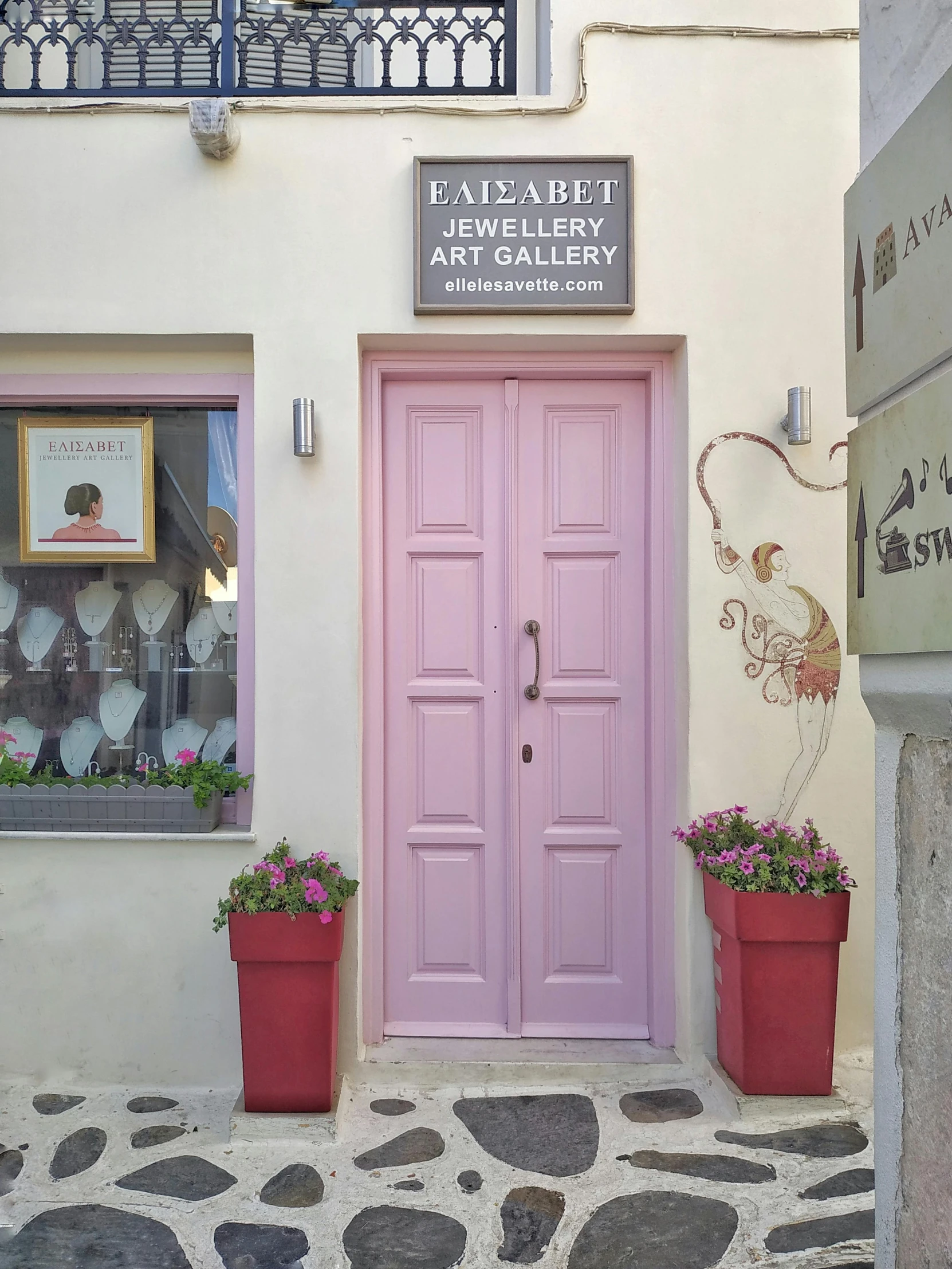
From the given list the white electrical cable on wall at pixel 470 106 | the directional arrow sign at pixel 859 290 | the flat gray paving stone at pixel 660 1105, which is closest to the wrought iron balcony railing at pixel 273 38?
the white electrical cable on wall at pixel 470 106

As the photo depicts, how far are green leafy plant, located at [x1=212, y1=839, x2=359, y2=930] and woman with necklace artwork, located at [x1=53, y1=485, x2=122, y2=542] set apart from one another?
1431 mm

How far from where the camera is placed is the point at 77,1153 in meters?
2.83

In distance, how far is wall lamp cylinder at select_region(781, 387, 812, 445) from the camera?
3195 mm

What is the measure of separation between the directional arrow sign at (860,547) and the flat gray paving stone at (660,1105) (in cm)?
206

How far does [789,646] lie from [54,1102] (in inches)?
117

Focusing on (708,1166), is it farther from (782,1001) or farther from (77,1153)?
(77,1153)

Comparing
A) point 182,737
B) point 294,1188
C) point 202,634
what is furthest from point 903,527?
point 182,737

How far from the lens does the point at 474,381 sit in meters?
3.54

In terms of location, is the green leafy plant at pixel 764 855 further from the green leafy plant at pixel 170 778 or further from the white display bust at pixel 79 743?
the white display bust at pixel 79 743

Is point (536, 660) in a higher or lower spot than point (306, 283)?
lower

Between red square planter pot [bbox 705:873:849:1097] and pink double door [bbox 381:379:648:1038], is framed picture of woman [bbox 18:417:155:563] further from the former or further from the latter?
red square planter pot [bbox 705:873:849:1097]

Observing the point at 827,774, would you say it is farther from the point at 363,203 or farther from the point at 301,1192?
the point at 363,203

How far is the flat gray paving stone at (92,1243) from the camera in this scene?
231cm

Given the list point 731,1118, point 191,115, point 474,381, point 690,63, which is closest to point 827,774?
point 731,1118
